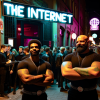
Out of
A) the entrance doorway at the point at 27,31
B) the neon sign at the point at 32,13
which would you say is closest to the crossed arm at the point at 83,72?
the neon sign at the point at 32,13

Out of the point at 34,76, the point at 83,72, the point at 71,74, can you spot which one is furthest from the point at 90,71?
the point at 34,76

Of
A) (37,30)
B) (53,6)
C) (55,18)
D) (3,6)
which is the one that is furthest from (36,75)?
(53,6)

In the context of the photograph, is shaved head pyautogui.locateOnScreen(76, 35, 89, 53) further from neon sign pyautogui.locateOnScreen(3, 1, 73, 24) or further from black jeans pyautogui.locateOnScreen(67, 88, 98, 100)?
neon sign pyautogui.locateOnScreen(3, 1, 73, 24)

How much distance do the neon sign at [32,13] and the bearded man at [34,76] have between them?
6225 millimetres

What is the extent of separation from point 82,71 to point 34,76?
1016 millimetres

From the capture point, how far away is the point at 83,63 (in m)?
3.12

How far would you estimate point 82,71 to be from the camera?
115 inches

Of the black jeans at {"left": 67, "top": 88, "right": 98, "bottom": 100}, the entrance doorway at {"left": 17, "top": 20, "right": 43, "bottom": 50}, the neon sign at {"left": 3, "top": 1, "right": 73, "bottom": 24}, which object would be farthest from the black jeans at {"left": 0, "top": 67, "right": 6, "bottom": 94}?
the entrance doorway at {"left": 17, "top": 20, "right": 43, "bottom": 50}

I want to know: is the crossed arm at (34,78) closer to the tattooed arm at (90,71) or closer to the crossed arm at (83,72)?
the crossed arm at (83,72)

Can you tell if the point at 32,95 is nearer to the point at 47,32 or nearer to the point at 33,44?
the point at 33,44

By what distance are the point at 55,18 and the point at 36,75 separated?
820 cm

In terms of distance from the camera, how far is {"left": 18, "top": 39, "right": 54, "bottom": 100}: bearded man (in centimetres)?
275

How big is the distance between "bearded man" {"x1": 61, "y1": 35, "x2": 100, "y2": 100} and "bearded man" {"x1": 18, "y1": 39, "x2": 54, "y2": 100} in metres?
0.45

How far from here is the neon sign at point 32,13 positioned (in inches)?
331
